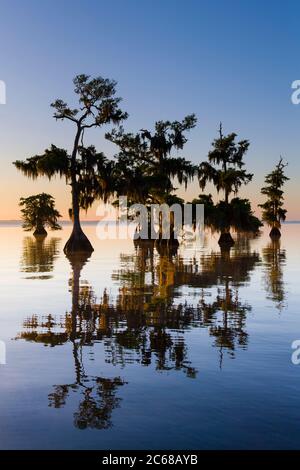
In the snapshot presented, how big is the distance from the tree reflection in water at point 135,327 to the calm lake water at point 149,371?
0.08 ft

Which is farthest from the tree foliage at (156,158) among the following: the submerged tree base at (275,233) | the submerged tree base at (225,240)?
the submerged tree base at (275,233)

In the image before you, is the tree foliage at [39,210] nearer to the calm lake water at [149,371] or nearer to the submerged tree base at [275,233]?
the submerged tree base at [275,233]

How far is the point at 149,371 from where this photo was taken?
7.14m

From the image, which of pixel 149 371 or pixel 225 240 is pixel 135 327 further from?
pixel 225 240

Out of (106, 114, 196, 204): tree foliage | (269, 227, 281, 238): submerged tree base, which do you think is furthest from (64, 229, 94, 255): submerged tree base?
(269, 227, 281, 238): submerged tree base

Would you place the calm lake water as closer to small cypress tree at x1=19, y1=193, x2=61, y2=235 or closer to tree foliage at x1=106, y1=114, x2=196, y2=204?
tree foliage at x1=106, y1=114, x2=196, y2=204

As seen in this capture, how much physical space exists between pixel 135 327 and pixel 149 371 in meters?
3.21

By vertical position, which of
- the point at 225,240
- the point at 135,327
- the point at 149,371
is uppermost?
the point at 225,240

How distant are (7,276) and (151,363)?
14.0 metres

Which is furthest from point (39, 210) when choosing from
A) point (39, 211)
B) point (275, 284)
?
point (275, 284)

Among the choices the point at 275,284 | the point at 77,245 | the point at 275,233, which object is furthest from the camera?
the point at 275,233

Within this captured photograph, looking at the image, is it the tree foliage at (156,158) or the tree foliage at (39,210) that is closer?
the tree foliage at (156,158)

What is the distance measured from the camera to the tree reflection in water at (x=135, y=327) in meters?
6.36

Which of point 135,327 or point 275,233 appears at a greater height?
point 275,233
